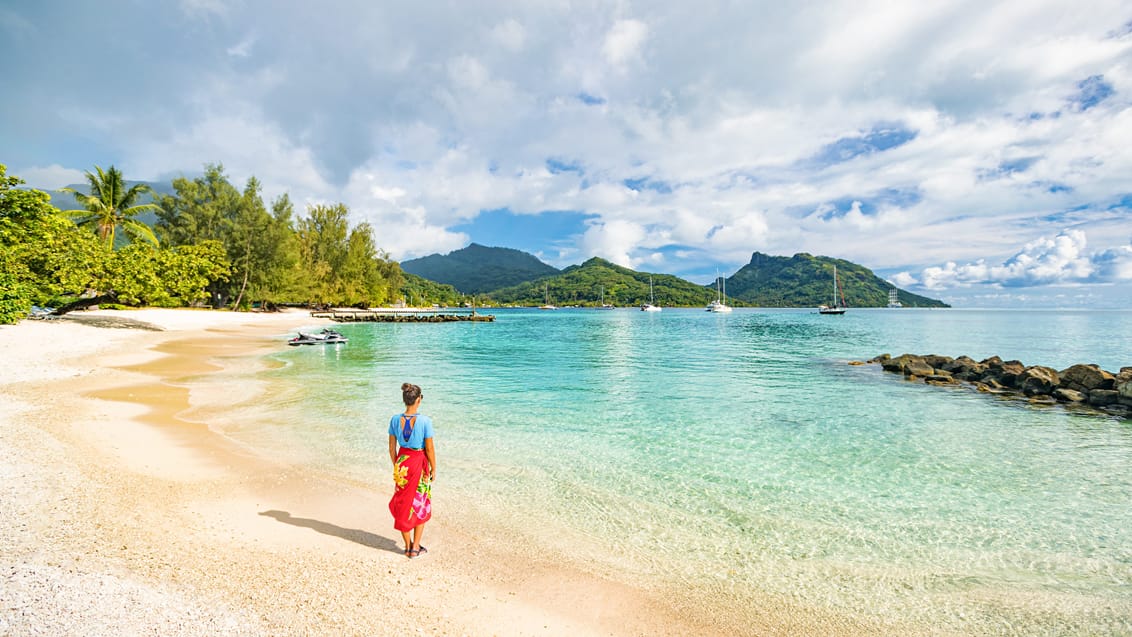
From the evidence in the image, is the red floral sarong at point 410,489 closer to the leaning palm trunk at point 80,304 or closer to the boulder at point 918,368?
the boulder at point 918,368

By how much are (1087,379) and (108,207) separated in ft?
305

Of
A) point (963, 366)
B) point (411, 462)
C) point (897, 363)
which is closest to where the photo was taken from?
point (411, 462)

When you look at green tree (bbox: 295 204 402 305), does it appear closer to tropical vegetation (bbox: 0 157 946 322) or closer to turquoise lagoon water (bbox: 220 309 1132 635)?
tropical vegetation (bbox: 0 157 946 322)

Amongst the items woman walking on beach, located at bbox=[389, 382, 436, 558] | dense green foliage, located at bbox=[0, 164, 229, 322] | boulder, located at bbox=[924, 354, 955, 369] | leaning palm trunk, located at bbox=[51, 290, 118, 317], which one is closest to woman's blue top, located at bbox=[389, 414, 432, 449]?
woman walking on beach, located at bbox=[389, 382, 436, 558]

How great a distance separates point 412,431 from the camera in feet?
21.0

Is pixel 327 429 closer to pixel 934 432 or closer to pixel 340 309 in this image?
pixel 934 432

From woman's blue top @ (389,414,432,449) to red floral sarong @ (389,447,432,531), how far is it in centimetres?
9

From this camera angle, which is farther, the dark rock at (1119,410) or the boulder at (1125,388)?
the boulder at (1125,388)

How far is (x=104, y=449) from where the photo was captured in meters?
10.8

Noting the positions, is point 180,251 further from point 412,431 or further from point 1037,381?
point 1037,381

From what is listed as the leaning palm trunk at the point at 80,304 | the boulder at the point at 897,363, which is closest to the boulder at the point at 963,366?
the boulder at the point at 897,363

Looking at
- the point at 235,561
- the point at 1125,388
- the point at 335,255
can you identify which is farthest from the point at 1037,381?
the point at 335,255

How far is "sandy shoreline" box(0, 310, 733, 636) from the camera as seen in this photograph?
506 cm

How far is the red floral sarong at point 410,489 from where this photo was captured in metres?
6.37
